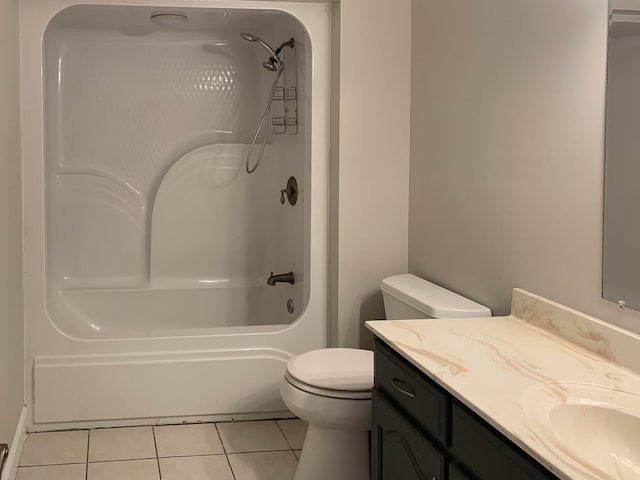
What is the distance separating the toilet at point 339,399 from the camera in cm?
257

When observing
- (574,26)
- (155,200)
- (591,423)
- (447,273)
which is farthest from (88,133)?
(591,423)

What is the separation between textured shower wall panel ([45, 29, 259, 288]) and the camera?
13.8 feet

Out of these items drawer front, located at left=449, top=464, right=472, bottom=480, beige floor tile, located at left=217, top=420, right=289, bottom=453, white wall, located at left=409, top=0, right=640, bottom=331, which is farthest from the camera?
beige floor tile, located at left=217, top=420, right=289, bottom=453

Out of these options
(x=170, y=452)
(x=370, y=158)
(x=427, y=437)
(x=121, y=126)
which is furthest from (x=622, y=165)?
(x=121, y=126)

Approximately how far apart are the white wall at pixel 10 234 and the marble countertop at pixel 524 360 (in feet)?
4.29

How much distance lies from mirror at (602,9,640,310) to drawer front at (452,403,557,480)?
0.55 m

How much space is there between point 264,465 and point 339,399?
0.62m

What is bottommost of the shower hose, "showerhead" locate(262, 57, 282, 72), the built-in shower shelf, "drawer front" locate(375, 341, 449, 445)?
"drawer front" locate(375, 341, 449, 445)

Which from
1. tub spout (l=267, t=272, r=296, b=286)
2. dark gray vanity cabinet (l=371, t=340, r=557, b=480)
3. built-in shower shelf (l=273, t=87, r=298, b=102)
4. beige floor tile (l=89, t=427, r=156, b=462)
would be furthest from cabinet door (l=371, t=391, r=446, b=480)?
built-in shower shelf (l=273, t=87, r=298, b=102)

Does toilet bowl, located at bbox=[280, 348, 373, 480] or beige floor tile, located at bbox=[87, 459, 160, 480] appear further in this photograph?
beige floor tile, located at bbox=[87, 459, 160, 480]

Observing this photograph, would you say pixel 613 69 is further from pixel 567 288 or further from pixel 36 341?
pixel 36 341

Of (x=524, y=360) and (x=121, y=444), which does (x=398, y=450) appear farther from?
(x=121, y=444)

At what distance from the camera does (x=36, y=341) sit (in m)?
3.27

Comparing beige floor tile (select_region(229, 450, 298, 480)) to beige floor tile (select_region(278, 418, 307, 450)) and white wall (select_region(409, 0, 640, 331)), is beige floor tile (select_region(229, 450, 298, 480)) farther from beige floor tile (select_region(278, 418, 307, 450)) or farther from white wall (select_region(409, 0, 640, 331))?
white wall (select_region(409, 0, 640, 331))
